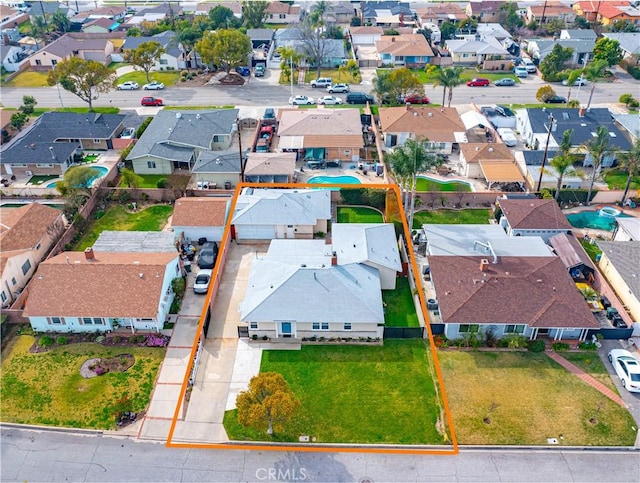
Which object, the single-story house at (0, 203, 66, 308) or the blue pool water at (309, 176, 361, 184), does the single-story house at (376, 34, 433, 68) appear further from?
the single-story house at (0, 203, 66, 308)

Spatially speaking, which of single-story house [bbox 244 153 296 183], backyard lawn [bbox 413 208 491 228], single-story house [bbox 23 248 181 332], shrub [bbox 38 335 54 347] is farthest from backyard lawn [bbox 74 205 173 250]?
backyard lawn [bbox 413 208 491 228]

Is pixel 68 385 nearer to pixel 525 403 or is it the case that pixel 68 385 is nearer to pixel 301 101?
pixel 525 403

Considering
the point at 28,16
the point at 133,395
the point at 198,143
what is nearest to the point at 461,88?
the point at 198,143

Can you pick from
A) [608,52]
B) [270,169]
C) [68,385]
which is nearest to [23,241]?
[68,385]

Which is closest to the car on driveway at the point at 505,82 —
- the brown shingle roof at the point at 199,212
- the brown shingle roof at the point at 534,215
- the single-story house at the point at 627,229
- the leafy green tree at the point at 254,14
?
the brown shingle roof at the point at 534,215

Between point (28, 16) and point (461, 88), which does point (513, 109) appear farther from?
point (28, 16)

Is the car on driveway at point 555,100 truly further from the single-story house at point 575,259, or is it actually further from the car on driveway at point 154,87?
the car on driveway at point 154,87

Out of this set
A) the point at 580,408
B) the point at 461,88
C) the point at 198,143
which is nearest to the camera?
the point at 580,408
